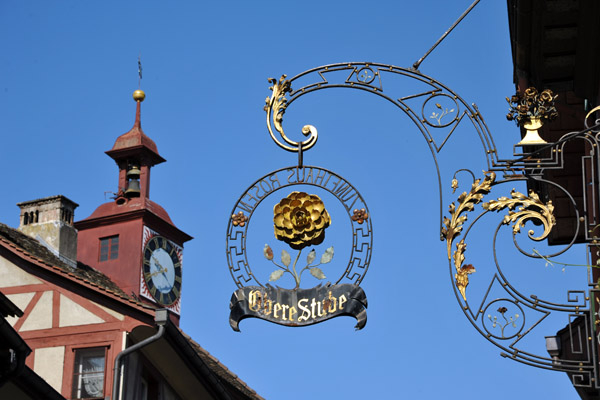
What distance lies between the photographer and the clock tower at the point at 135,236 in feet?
131

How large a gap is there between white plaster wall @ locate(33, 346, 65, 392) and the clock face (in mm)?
18978

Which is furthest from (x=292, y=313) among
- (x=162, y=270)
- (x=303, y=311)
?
(x=162, y=270)

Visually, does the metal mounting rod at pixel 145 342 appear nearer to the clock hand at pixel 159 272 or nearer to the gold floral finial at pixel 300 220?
the gold floral finial at pixel 300 220

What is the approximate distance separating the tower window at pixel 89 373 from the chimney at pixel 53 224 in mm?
5249

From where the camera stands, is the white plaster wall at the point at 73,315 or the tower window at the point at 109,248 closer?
the white plaster wall at the point at 73,315

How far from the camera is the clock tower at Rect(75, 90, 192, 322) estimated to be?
4000 cm

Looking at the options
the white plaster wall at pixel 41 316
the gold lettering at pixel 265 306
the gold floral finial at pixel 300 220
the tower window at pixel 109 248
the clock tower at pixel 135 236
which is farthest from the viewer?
the tower window at pixel 109 248

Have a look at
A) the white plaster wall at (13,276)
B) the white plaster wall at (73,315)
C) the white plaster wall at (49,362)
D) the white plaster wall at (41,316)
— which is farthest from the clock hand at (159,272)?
the white plaster wall at (49,362)

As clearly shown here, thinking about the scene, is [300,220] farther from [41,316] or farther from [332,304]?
[41,316]

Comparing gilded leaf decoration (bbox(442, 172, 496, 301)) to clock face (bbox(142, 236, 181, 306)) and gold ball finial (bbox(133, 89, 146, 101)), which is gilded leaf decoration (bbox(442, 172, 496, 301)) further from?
gold ball finial (bbox(133, 89, 146, 101))

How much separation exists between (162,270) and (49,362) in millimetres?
21053

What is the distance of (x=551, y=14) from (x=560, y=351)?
2977 millimetres

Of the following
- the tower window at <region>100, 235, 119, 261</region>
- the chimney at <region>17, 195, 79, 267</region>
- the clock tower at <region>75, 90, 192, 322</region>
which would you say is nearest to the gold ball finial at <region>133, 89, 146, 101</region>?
the clock tower at <region>75, 90, 192, 322</region>

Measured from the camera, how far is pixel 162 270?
41.5 metres
